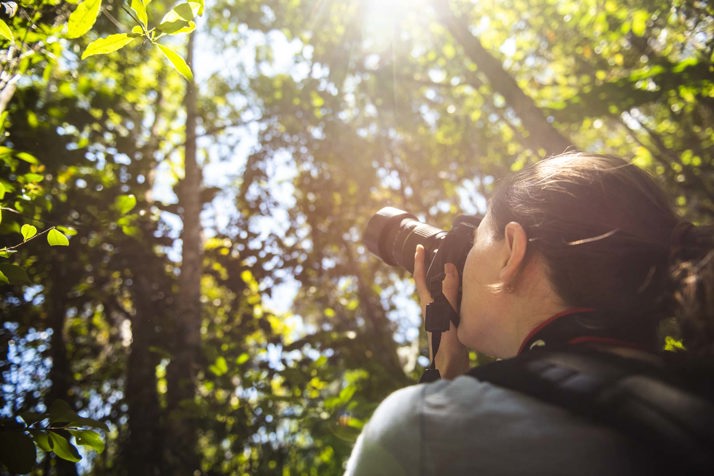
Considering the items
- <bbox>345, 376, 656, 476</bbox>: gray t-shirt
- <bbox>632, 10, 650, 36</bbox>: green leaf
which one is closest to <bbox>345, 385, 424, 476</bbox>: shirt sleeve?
<bbox>345, 376, 656, 476</bbox>: gray t-shirt

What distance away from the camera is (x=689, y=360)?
0.73 metres

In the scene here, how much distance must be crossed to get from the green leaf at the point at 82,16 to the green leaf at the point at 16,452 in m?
0.89

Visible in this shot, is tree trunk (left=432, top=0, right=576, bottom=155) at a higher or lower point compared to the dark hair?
higher

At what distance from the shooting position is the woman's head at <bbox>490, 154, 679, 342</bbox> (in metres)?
0.88

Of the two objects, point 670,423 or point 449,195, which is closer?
point 670,423

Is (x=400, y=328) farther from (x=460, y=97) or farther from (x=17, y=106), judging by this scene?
(x=17, y=106)

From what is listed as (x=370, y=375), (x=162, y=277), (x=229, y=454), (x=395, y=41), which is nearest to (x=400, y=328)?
(x=370, y=375)

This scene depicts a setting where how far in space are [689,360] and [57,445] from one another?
52.5 inches

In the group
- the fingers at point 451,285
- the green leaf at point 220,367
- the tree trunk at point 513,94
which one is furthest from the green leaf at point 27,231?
the tree trunk at point 513,94

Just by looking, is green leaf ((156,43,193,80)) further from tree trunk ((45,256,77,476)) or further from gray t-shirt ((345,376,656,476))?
tree trunk ((45,256,77,476))

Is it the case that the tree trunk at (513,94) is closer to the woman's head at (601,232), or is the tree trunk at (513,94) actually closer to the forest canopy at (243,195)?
the forest canopy at (243,195)

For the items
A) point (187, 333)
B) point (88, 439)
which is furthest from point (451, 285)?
point (187, 333)

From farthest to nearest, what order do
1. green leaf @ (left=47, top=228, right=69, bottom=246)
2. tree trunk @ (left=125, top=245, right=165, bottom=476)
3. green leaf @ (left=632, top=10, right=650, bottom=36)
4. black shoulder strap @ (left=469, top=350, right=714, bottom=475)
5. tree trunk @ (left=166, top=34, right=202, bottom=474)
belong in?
green leaf @ (left=632, top=10, right=650, bottom=36) → tree trunk @ (left=125, top=245, right=165, bottom=476) → tree trunk @ (left=166, top=34, right=202, bottom=474) → green leaf @ (left=47, top=228, right=69, bottom=246) → black shoulder strap @ (left=469, top=350, right=714, bottom=475)

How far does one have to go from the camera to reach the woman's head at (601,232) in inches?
34.7
